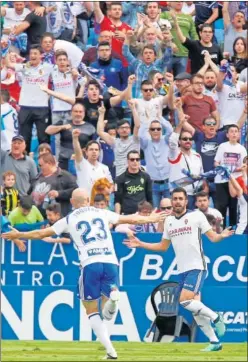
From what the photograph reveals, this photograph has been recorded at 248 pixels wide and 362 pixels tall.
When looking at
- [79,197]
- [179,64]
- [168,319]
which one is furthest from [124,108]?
[79,197]

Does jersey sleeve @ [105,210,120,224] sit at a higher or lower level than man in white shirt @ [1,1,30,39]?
lower

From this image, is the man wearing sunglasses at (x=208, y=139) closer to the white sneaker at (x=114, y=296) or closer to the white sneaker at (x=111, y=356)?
the white sneaker at (x=114, y=296)

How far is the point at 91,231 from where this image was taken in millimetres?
11250

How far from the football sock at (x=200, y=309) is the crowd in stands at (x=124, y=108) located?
2179 millimetres

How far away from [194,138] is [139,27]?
2284 millimetres

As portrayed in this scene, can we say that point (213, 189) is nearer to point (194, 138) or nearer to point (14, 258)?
point (194, 138)

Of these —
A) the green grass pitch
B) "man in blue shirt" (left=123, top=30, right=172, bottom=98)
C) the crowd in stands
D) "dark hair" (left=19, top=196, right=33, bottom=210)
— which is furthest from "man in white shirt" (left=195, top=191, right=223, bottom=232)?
"man in blue shirt" (left=123, top=30, right=172, bottom=98)

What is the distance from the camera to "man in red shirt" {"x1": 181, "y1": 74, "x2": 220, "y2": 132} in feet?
54.4

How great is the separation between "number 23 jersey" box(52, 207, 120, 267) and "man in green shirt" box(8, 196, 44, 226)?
304 cm

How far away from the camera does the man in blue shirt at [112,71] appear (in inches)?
661

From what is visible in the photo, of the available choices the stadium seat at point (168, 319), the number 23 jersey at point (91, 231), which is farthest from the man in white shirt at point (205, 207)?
the number 23 jersey at point (91, 231)

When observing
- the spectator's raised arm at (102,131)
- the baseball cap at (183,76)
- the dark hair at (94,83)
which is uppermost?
the baseball cap at (183,76)

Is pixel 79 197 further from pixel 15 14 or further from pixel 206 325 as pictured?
pixel 15 14

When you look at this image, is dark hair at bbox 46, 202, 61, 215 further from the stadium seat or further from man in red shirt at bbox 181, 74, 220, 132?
man in red shirt at bbox 181, 74, 220, 132
